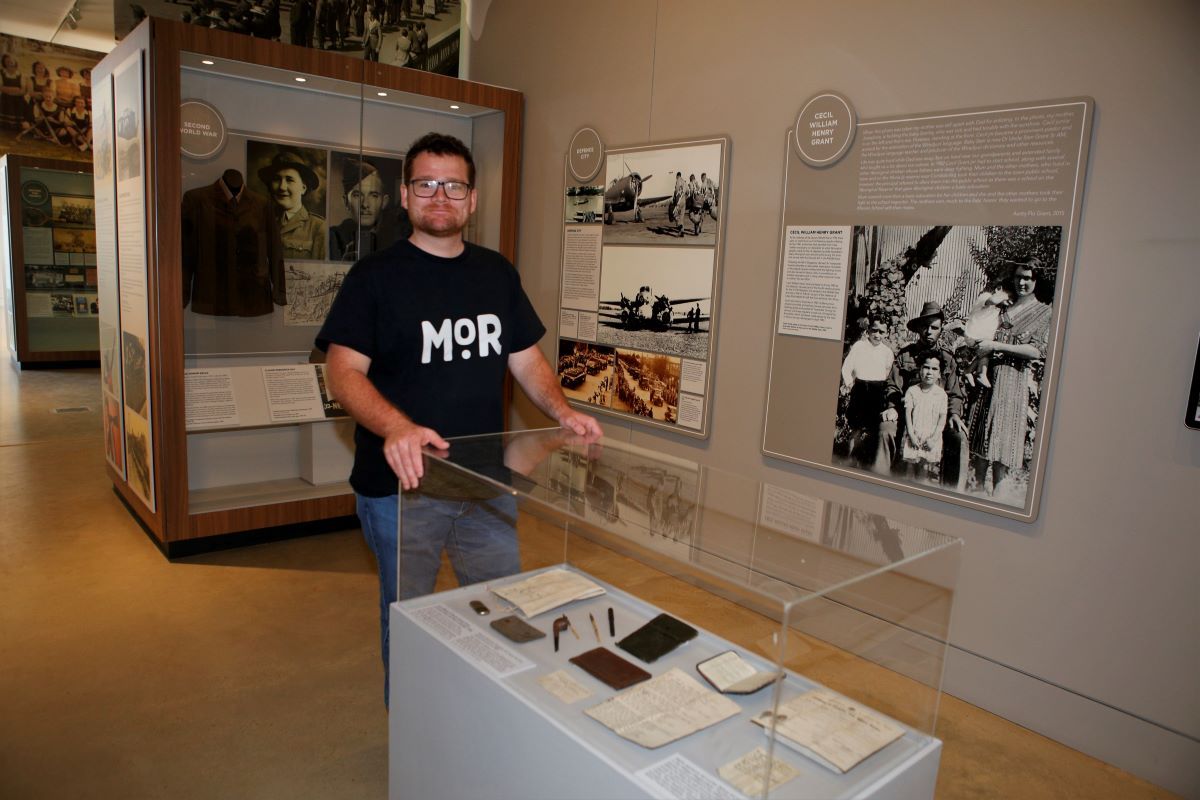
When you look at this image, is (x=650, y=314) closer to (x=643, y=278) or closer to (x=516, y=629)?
(x=643, y=278)

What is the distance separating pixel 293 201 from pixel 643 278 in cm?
196

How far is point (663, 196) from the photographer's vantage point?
4000 millimetres

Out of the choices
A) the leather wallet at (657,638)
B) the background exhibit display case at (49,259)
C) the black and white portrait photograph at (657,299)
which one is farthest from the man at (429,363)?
the background exhibit display case at (49,259)

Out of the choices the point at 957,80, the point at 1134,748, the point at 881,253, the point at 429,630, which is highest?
the point at 957,80

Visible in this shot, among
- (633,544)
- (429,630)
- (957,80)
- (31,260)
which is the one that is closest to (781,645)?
(633,544)

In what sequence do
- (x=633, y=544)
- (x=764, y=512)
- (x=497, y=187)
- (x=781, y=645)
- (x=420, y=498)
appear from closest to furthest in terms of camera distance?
(x=781, y=645), (x=633, y=544), (x=764, y=512), (x=420, y=498), (x=497, y=187)

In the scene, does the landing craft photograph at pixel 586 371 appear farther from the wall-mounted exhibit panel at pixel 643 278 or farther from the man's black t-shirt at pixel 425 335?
the man's black t-shirt at pixel 425 335

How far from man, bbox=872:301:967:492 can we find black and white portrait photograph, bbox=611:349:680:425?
116 cm

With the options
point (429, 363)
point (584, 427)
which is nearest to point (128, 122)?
point (429, 363)

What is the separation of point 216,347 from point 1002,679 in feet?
13.0

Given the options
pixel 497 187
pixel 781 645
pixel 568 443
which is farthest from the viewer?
pixel 497 187

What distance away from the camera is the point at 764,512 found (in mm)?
1630

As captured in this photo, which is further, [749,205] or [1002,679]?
[749,205]

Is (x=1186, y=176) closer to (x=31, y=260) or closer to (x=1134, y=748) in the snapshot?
(x=1134, y=748)
